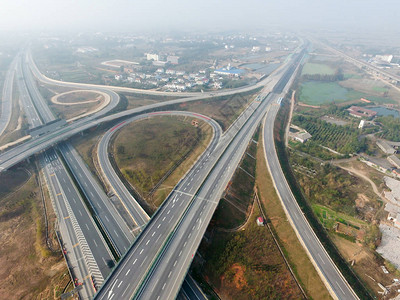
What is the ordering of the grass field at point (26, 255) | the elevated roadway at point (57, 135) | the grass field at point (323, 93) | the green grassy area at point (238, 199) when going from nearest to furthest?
1. the grass field at point (26, 255)
2. the green grassy area at point (238, 199)
3. the elevated roadway at point (57, 135)
4. the grass field at point (323, 93)

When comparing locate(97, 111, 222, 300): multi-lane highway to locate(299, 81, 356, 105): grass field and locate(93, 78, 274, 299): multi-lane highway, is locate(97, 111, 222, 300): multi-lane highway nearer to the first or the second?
locate(93, 78, 274, 299): multi-lane highway

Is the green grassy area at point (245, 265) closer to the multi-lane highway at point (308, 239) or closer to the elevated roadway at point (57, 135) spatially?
the multi-lane highway at point (308, 239)

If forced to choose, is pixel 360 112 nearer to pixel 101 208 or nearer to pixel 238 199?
pixel 238 199

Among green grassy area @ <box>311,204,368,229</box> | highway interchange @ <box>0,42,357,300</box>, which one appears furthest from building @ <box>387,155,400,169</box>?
highway interchange @ <box>0,42,357,300</box>

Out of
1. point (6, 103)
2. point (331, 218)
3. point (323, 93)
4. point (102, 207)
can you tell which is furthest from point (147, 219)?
point (323, 93)

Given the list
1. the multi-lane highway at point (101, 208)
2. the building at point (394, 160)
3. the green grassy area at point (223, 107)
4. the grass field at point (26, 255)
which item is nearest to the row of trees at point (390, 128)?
the building at point (394, 160)

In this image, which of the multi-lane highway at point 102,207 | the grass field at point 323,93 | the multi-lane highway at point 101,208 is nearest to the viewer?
the multi-lane highway at point 101,208

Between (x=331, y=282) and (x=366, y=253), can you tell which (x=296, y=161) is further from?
(x=331, y=282)
